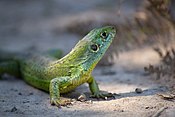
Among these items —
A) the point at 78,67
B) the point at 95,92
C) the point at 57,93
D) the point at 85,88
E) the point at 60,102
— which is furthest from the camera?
the point at 85,88

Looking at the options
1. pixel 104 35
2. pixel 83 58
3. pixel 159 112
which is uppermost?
pixel 104 35

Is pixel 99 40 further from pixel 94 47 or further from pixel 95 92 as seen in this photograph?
pixel 95 92

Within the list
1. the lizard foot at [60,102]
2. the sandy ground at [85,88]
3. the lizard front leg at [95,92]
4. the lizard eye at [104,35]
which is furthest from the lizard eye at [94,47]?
the lizard foot at [60,102]

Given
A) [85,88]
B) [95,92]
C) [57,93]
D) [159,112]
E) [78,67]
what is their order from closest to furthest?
[159,112] < [57,93] < [78,67] < [95,92] < [85,88]

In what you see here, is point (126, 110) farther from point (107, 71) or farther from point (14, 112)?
point (107, 71)

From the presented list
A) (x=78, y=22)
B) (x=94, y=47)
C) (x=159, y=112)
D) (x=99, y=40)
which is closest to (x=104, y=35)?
(x=99, y=40)

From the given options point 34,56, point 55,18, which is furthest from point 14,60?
point 55,18
